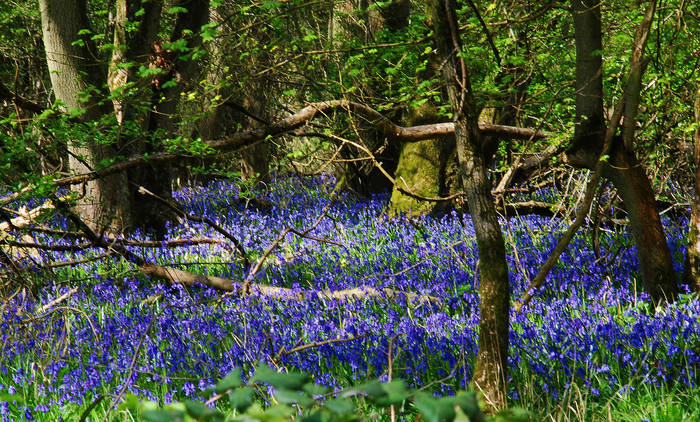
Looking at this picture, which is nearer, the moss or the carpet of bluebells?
the carpet of bluebells

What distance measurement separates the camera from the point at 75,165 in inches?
318

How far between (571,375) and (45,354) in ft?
11.3

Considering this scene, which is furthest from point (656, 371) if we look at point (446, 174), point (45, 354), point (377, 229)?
point (446, 174)

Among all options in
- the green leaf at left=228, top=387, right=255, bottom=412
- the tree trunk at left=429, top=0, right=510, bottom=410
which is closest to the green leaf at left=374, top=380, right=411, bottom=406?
the green leaf at left=228, top=387, right=255, bottom=412

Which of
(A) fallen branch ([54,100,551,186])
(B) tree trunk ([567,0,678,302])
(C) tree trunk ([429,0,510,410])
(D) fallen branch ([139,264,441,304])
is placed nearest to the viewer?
(C) tree trunk ([429,0,510,410])

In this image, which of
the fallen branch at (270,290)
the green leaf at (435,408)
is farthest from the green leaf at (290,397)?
the fallen branch at (270,290)

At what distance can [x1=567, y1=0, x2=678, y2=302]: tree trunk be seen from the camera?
4098mm

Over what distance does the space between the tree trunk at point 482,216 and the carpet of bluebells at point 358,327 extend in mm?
169

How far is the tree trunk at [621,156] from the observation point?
4.10 m

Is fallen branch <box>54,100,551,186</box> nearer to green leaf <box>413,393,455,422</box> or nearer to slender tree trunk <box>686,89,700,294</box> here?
slender tree trunk <box>686,89,700,294</box>

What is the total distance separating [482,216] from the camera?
2.98m

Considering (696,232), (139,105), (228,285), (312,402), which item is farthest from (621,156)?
(139,105)

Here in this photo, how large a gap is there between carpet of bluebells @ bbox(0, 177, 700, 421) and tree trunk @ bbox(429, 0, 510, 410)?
169 millimetres

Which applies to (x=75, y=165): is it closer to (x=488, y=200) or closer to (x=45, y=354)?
(x=45, y=354)
